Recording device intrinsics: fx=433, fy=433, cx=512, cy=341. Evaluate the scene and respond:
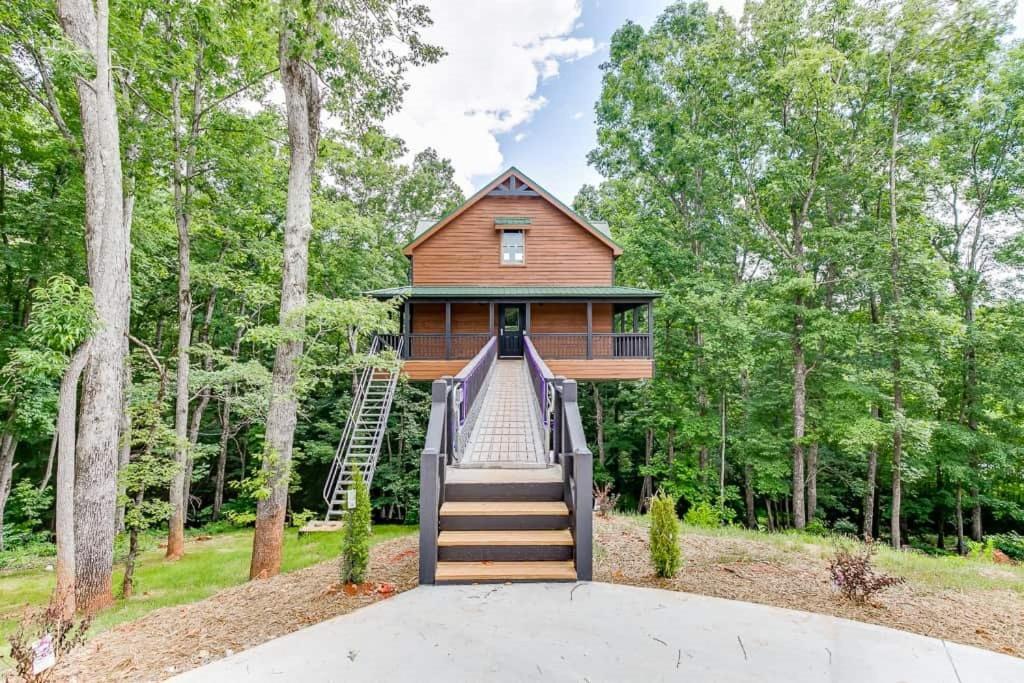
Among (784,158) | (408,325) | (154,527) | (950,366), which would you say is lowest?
(154,527)

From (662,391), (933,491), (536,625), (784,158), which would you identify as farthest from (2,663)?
(933,491)

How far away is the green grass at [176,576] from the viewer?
7176mm

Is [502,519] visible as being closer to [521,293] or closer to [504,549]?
[504,549]

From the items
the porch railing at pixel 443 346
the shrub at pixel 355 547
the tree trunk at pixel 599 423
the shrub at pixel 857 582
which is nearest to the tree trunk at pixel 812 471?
the tree trunk at pixel 599 423

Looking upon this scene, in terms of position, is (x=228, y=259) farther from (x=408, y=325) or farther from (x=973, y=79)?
(x=973, y=79)

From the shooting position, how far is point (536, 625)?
3.21m

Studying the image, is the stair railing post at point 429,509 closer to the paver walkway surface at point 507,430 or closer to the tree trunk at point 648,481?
the paver walkway surface at point 507,430

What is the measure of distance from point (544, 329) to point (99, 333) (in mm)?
11243

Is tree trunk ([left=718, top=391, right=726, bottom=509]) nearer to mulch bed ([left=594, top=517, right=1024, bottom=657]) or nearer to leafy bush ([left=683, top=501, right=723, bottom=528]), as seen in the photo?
leafy bush ([left=683, top=501, right=723, bottom=528])

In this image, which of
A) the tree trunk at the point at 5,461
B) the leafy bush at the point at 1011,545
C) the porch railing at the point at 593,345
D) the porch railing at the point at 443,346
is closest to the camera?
the tree trunk at the point at 5,461

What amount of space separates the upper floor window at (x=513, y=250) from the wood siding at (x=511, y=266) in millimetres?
146

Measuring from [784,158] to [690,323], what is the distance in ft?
20.3

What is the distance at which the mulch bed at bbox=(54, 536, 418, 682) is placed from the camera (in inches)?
122

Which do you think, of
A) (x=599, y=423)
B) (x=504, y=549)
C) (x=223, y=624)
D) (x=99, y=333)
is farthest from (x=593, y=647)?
(x=599, y=423)
